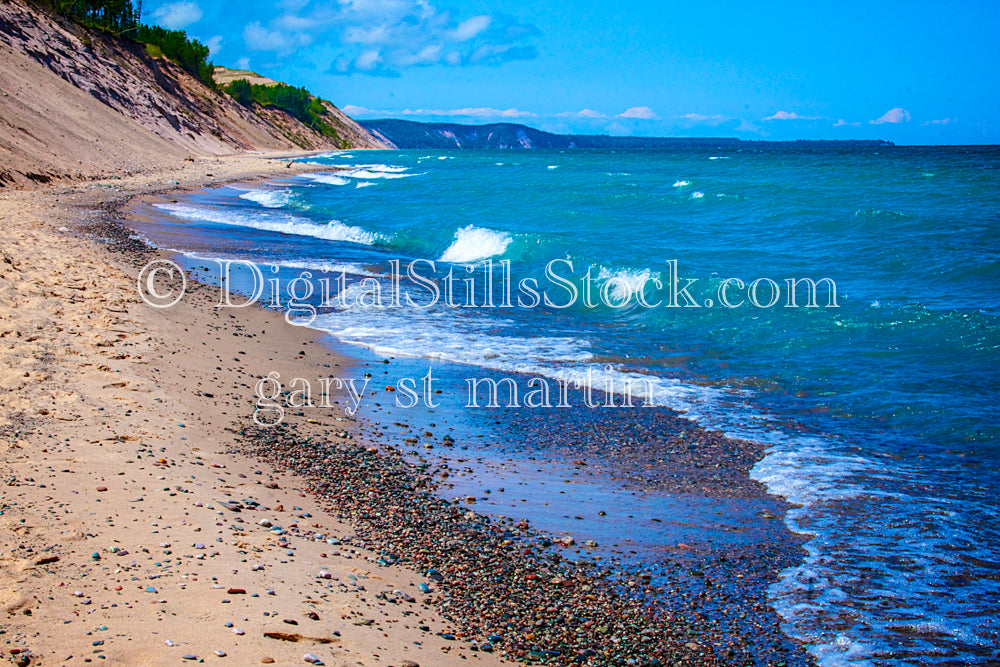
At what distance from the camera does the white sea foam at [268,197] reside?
2768cm

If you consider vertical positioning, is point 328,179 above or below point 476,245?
above

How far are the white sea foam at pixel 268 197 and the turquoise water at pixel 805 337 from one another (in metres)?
0.83

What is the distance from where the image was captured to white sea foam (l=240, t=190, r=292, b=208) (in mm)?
27681

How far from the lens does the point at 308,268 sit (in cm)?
1545

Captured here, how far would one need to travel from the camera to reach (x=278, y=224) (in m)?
22.2

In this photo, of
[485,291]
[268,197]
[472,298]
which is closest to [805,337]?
[472,298]

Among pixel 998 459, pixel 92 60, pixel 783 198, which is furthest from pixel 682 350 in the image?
pixel 92 60

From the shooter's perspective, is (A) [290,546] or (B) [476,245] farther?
(B) [476,245]

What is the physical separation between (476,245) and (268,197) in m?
13.1

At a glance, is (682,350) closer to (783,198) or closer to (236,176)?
(783,198)

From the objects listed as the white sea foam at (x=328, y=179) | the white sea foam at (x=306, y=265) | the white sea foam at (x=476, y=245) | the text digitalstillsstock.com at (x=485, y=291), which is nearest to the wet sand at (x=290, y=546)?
the text digitalstillsstock.com at (x=485, y=291)

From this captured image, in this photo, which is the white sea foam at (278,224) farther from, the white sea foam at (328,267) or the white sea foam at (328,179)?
the white sea foam at (328,179)

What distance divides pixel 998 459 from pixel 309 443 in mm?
6332

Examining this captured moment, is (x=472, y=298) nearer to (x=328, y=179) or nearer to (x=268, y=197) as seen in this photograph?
(x=268, y=197)
